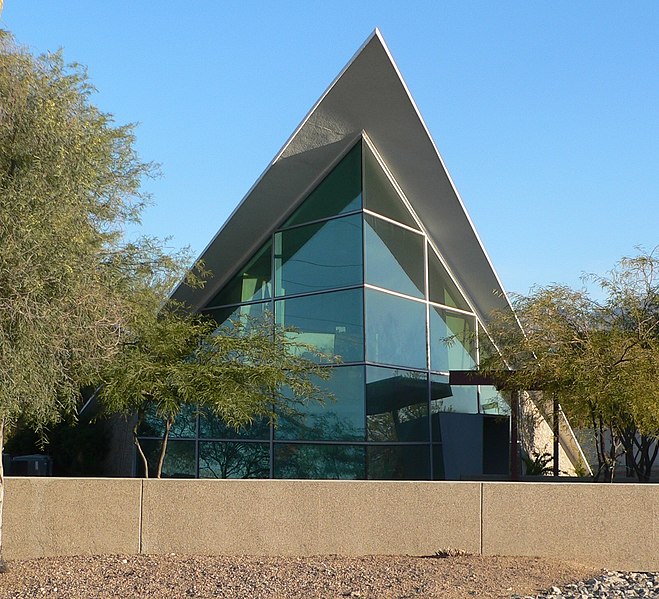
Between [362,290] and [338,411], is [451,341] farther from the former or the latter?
[338,411]

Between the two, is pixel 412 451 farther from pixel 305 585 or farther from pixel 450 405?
pixel 305 585

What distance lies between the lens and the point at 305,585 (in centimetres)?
809

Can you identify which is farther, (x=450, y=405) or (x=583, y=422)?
(x=450, y=405)

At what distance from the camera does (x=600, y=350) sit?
13.0m

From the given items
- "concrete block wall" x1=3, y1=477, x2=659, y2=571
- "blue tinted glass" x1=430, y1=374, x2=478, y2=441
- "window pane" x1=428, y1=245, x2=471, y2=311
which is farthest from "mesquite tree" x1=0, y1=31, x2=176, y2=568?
"window pane" x1=428, y1=245, x2=471, y2=311

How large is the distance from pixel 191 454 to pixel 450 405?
5.24 m

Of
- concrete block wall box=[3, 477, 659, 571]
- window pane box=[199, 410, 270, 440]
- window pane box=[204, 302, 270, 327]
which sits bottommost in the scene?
concrete block wall box=[3, 477, 659, 571]

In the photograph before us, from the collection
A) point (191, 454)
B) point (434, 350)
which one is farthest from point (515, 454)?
point (191, 454)

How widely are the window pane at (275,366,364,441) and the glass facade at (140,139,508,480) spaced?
0.02m

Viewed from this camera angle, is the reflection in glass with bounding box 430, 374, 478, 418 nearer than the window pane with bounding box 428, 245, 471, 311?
Yes

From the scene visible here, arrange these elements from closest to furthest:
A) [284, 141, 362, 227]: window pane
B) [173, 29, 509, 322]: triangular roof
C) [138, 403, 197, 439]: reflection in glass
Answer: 1. [173, 29, 509, 322]: triangular roof
2. [284, 141, 362, 227]: window pane
3. [138, 403, 197, 439]: reflection in glass

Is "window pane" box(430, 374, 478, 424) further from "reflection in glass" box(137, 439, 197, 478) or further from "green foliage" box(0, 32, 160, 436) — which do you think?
"green foliage" box(0, 32, 160, 436)

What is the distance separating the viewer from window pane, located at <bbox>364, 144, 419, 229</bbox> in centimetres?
1545

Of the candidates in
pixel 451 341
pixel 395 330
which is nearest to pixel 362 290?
pixel 395 330
